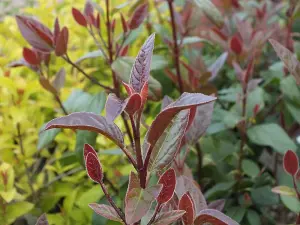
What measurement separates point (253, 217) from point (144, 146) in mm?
541

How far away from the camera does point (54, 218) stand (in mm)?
1025

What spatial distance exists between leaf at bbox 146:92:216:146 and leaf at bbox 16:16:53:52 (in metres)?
0.46

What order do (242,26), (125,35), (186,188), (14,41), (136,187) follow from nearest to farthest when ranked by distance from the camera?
Result: (136,187) < (186,188) < (125,35) < (242,26) < (14,41)

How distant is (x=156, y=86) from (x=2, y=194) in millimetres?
402

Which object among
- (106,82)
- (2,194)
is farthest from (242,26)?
(2,194)

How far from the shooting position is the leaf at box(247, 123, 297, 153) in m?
1.03

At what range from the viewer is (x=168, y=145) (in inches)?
23.9

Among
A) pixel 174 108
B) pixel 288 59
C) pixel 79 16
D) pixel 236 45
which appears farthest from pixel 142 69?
pixel 236 45

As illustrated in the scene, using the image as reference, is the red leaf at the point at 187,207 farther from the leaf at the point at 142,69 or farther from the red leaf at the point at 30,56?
the red leaf at the point at 30,56

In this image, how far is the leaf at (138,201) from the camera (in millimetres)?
530

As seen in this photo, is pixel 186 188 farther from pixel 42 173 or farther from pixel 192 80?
pixel 42 173

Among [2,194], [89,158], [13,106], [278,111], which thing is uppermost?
[89,158]

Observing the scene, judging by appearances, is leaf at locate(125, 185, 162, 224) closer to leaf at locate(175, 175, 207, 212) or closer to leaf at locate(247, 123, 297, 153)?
leaf at locate(175, 175, 207, 212)

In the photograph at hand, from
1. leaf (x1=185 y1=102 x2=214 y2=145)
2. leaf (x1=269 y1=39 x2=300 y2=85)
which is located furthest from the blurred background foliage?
leaf (x1=269 y1=39 x2=300 y2=85)
